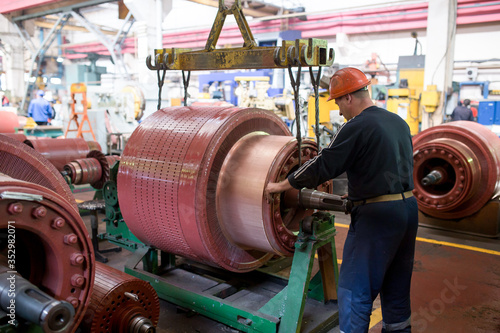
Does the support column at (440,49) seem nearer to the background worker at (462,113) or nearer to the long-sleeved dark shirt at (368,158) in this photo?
the background worker at (462,113)

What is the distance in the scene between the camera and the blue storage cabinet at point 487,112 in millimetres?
10648

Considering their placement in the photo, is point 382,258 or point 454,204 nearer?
point 382,258

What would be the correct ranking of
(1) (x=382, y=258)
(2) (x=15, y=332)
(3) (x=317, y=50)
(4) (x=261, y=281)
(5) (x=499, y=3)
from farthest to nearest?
(5) (x=499, y=3)
(4) (x=261, y=281)
(3) (x=317, y=50)
(1) (x=382, y=258)
(2) (x=15, y=332)

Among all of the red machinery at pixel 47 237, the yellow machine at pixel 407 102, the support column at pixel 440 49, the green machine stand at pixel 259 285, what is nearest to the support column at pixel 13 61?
the yellow machine at pixel 407 102

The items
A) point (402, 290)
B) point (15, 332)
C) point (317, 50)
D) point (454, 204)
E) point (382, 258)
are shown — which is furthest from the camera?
point (454, 204)

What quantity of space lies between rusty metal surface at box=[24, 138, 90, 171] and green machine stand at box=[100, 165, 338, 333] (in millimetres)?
2106

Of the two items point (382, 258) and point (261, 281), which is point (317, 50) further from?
point (261, 281)

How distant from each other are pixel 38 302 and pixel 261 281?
2.40m

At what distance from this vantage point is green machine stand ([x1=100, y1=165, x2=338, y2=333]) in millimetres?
2707

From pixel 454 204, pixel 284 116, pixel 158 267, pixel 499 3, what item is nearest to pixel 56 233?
pixel 158 267

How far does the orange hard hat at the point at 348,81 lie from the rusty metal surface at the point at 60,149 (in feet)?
14.1

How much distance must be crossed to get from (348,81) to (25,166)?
1.71m

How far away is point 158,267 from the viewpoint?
3.67 metres

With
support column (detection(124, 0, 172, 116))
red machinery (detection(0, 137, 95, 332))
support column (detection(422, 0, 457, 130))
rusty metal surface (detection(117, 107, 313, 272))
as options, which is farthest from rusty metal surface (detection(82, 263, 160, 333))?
support column (detection(422, 0, 457, 130))
